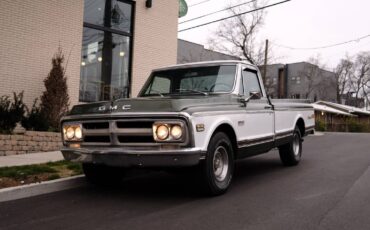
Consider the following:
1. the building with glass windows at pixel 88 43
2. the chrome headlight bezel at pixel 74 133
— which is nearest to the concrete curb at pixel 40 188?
the chrome headlight bezel at pixel 74 133

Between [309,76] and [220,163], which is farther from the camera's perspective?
[309,76]

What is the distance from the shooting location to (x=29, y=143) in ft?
35.2

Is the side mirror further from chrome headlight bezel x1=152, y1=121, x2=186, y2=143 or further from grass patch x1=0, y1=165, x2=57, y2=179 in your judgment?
grass patch x1=0, y1=165, x2=57, y2=179

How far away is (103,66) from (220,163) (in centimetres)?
896

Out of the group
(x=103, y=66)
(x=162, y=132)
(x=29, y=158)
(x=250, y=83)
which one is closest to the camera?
(x=162, y=132)

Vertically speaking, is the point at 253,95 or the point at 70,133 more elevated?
the point at 253,95

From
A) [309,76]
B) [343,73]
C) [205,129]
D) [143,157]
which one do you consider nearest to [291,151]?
[205,129]

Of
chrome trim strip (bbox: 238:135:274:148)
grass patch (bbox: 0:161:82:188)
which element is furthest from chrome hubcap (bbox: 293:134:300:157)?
grass patch (bbox: 0:161:82:188)

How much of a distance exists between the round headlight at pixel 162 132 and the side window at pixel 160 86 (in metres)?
2.06

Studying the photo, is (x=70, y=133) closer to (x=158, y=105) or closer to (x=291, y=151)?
(x=158, y=105)

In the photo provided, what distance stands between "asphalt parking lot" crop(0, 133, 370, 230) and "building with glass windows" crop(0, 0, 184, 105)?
5.66 meters

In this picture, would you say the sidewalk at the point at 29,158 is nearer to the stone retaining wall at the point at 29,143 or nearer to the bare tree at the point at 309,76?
the stone retaining wall at the point at 29,143

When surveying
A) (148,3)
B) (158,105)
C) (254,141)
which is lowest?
(254,141)

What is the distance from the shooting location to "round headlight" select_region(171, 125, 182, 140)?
5879mm
